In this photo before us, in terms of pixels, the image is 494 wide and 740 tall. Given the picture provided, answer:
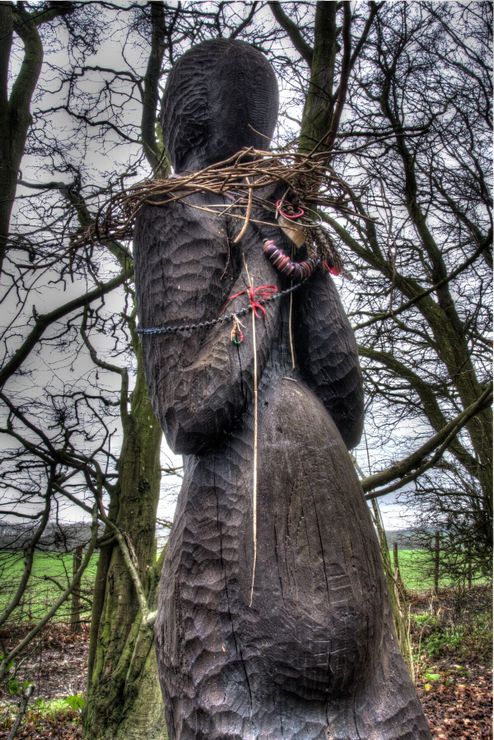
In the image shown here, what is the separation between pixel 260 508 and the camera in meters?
1.61

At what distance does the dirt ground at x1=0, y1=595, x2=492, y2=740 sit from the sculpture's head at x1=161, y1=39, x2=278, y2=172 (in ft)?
14.9

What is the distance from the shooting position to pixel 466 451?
21.2ft

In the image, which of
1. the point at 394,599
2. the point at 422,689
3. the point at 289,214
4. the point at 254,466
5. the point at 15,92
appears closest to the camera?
the point at 254,466

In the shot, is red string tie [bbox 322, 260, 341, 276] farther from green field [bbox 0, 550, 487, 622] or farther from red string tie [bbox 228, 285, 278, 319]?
green field [bbox 0, 550, 487, 622]

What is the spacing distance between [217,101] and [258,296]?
2.55 feet

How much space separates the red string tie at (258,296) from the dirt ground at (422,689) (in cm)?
455

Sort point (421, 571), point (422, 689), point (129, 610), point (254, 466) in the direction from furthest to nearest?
point (421, 571) < point (422, 689) < point (129, 610) < point (254, 466)

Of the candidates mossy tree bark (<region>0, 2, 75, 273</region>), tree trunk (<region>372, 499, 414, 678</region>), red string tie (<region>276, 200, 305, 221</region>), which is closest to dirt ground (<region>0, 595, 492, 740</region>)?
tree trunk (<region>372, 499, 414, 678</region>)

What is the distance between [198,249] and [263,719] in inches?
48.7

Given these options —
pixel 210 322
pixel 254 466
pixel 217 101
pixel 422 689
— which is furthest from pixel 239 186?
pixel 422 689

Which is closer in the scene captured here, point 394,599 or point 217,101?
point 217,101

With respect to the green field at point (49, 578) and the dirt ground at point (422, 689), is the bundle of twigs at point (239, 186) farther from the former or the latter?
the dirt ground at point (422, 689)

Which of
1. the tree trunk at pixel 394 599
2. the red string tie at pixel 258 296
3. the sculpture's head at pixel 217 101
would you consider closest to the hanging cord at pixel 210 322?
the red string tie at pixel 258 296

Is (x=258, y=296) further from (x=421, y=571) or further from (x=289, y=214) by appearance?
(x=421, y=571)
